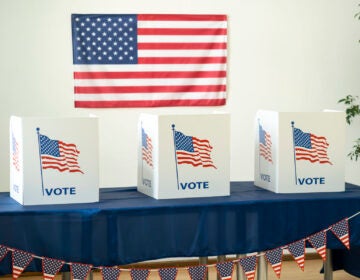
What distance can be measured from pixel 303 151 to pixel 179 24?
7.00ft

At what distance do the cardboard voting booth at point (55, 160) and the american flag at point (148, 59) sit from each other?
2040 millimetres

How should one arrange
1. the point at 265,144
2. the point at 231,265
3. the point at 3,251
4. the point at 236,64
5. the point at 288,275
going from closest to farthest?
the point at 3,251, the point at 231,265, the point at 265,144, the point at 288,275, the point at 236,64

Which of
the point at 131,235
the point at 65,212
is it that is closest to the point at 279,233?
the point at 131,235

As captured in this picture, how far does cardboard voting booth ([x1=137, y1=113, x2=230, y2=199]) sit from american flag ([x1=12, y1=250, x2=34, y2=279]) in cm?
A: 62

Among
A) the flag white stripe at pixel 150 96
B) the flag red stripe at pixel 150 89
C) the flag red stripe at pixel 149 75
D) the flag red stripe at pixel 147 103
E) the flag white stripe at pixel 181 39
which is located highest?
the flag white stripe at pixel 181 39

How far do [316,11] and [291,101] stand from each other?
0.69 meters

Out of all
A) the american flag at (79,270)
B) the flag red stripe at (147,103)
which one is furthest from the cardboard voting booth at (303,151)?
the flag red stripe at (147,103)

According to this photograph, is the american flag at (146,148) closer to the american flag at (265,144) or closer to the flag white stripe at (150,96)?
the american flag at (265,144)

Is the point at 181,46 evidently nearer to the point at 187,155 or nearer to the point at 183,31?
the point at 183,31

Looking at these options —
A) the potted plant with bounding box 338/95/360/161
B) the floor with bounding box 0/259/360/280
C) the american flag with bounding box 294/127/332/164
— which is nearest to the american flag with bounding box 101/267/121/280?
the american flag with bounding box 294/127/332/164

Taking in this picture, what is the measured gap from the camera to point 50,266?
304 cm

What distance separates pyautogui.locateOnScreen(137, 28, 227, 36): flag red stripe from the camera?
207 inches

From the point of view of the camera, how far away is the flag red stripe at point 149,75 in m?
5.18

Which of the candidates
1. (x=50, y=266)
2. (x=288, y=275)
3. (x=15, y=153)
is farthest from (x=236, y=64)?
(x=50, y=266)
